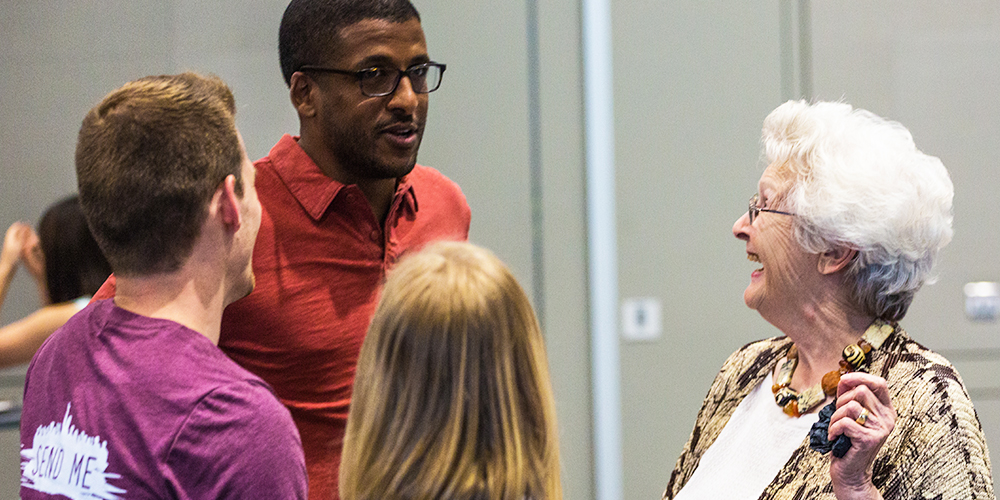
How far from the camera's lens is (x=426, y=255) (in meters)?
1.04

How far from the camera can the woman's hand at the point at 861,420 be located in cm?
134

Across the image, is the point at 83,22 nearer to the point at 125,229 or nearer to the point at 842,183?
the point at 125,229

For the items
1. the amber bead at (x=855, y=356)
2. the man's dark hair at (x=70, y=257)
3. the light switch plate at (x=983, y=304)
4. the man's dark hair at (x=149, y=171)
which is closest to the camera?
the man's dark hair at (x=149, y=171)

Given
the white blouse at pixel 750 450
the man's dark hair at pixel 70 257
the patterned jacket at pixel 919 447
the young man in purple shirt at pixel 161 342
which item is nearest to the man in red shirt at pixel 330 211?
the young man in purple shirt at pixel 161 342

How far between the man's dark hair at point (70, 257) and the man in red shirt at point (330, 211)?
0.96 meters

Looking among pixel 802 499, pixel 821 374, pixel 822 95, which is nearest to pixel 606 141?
pixel 822 95

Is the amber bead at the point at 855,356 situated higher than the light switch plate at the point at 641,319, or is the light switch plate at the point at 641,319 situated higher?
the amber bead at the point at 855,356

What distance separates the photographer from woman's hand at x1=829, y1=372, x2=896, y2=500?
134cm

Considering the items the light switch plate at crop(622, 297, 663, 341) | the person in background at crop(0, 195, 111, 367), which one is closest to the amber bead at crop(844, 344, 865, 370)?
the light switch plate at crop(622, 297, 663, 341)

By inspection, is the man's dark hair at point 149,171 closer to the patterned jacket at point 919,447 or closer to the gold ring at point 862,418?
the gold ring at point 862,418

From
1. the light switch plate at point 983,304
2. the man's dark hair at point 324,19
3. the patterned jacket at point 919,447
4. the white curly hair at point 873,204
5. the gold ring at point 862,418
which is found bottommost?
the light switch plate at point 983,304

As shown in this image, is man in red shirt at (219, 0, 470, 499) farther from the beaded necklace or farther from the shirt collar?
the beaded necklace

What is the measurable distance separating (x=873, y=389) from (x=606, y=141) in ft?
5.83

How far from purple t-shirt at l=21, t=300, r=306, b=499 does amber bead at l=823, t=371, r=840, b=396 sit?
37.4 inches
